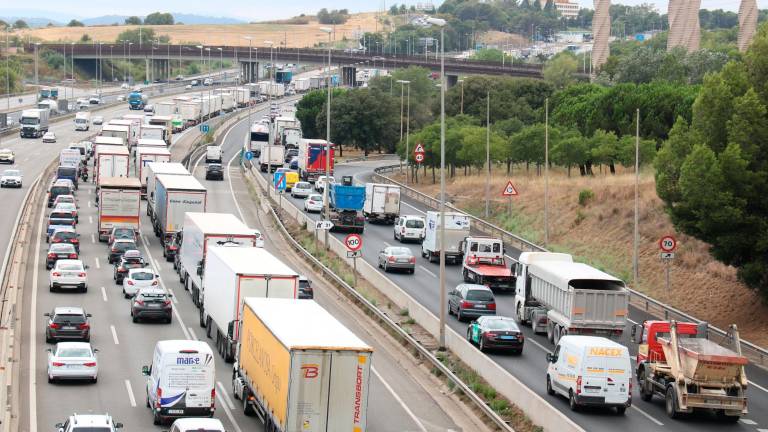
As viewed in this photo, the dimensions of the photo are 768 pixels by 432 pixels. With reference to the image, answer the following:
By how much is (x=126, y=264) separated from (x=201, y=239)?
24.0ft

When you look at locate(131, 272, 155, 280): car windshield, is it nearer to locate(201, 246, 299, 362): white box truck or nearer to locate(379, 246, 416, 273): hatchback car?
locate(201, 246, 299, 362): white box truck

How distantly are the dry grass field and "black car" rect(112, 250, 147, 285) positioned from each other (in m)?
22.3

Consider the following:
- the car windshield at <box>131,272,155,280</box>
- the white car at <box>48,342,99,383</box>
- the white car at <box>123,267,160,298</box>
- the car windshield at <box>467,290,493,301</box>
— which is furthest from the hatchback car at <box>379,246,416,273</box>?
the white car at <box>48,342,99,383</box>

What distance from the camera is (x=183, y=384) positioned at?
32156mm

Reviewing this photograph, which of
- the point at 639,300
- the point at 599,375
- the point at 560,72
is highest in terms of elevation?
the point at 560,72

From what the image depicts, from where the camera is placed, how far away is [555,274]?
44.9 m

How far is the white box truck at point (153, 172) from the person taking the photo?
246ft

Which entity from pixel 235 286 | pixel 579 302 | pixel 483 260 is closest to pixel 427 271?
pixel 483 260

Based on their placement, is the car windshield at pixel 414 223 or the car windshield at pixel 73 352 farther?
the car windshield at pixel 414 223

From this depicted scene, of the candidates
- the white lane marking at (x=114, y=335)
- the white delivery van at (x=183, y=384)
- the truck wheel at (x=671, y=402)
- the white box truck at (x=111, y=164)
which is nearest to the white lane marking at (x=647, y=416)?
the truck wheel at (x=671, y=402)

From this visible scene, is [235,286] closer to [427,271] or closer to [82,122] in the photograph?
[427,271]

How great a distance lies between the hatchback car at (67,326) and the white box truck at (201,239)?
17.3 feet

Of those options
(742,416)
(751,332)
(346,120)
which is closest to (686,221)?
(751,332)

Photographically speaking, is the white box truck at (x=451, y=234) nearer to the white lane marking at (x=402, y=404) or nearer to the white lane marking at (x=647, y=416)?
the white lane marking at (x=402, y=404)
